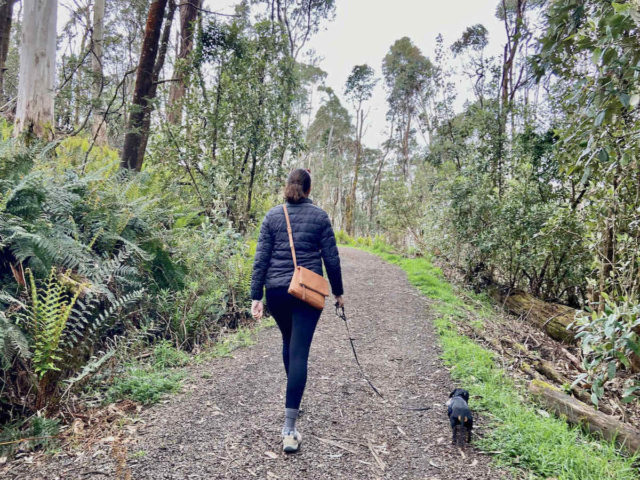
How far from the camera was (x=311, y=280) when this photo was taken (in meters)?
2.58

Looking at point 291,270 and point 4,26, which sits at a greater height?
point 4,26

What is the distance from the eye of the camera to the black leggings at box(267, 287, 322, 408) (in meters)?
2.58

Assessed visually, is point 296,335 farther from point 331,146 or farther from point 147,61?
point 331,146

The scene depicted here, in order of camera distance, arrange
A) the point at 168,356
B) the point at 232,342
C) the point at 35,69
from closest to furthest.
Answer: the point at 168,356, the point at 232,342, the point at 35,69

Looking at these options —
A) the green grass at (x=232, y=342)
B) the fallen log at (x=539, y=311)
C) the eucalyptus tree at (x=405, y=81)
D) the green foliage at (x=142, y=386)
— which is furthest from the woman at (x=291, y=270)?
the eucalyptus tree at (x=405, y=81)

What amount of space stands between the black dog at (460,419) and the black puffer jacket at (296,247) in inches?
47.6

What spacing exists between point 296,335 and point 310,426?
866mm

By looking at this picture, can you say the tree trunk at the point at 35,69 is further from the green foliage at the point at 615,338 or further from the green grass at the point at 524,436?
the green foliage at the point at 615,338

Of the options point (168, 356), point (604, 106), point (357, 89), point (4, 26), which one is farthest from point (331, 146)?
point (604, 106)

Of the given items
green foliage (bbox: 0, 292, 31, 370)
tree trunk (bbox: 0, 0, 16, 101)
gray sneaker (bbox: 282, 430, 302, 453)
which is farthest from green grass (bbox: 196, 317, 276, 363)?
tree trunk (bbox: 0, 0, 16, 101)

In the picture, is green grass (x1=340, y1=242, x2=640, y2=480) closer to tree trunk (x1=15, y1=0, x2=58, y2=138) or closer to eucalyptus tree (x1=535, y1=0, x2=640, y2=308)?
eucalyptus tree (x1=535, y1=0, x2=640, y2=308)

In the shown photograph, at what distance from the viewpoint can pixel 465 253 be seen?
29.0 ft

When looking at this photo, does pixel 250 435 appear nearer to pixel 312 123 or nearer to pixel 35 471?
pixel 35 471

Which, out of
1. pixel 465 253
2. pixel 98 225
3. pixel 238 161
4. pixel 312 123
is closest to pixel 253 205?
pixel 238 161
